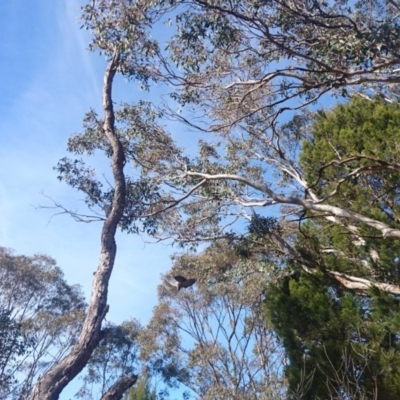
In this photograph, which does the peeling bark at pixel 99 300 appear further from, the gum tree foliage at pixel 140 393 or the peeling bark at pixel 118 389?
the gum tree foliage at pixel 140 393

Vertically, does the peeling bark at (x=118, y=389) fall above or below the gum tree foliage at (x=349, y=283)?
below

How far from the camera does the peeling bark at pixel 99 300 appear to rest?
208 inches

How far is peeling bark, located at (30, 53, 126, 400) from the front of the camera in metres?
5.29

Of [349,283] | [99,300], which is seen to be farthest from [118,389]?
[349,283]

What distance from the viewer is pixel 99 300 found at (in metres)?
6.20

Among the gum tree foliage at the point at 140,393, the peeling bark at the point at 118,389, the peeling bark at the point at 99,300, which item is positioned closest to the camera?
the peeling bark at the point at 118,389

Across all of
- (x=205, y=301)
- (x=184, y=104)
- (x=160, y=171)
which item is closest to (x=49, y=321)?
(x=205, y=301)

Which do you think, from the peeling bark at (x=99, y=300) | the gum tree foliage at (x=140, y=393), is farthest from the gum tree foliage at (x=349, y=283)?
the gum tree foliage at (x=140, y=393)

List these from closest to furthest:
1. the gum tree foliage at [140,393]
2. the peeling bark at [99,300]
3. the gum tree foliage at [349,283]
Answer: the peeling bark at [99,300]
the gum tree foliage at [349,283]
the gum tree foliage at [140,393]

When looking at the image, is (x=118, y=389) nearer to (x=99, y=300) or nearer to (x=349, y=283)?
(x=99, y=300)

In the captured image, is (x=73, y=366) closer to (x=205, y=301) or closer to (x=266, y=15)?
(x=266, y=15)

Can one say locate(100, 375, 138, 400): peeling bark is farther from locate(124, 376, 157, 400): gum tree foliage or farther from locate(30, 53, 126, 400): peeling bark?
locate(124, 376, 157, 400): gum tree foliage

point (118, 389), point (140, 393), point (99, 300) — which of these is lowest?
point (118, 389)

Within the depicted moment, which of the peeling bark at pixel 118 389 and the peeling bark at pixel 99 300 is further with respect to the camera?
the peeling bark at pixel 99 300
